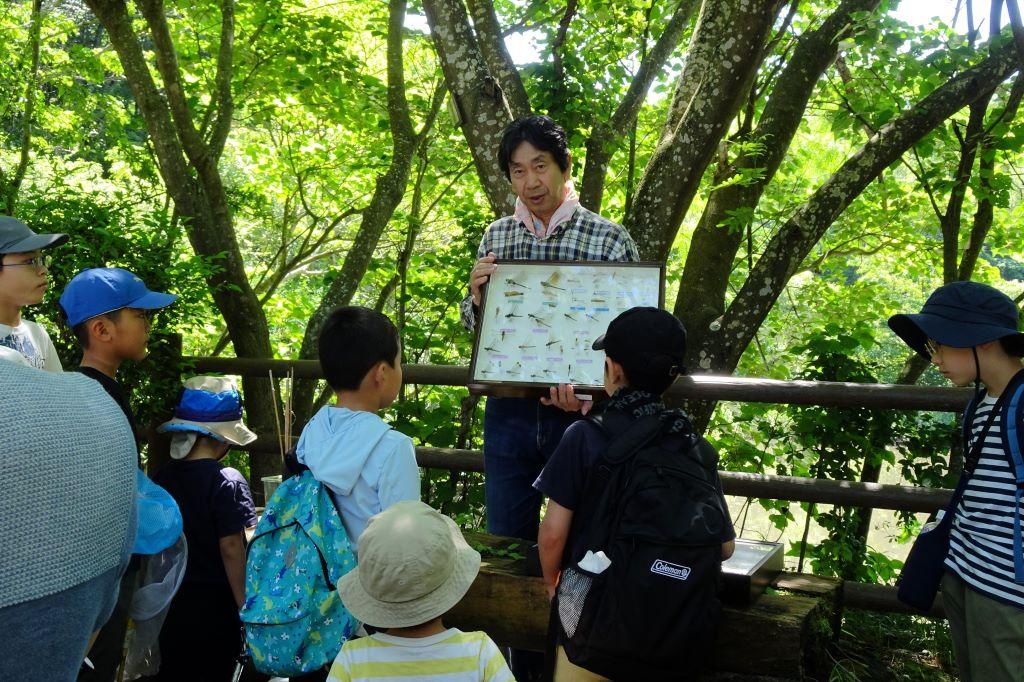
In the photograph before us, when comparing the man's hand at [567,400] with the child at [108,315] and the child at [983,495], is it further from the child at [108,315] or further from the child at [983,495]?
the child at [108,315]

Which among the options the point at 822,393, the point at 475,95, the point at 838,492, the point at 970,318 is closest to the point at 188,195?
the point at 475,95

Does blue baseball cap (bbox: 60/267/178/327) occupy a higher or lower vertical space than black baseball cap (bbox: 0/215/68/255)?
lower

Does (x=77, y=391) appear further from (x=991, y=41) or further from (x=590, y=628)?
(x=991, y=41)

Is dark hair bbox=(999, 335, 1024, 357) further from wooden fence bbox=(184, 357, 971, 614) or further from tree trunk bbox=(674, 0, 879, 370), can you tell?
tree trunk bbox=(674, 0, 879, 370)

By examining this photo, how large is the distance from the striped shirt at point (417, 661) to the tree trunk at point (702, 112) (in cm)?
252

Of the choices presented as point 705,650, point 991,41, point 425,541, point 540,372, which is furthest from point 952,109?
point 425,541

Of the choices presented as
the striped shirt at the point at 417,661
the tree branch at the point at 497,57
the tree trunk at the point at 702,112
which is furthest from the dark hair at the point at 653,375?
the tree branch at the point at 497,57

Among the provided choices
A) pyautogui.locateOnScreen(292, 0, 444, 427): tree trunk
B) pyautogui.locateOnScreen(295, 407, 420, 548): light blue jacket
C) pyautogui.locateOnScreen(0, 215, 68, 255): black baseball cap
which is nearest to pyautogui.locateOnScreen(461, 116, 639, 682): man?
pyautogui.locateOnScreen(295, 407, 420, 548): light blue jacket

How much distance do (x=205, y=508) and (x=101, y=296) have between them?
2.69 feet

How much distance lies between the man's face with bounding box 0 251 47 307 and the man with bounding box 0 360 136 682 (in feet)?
5.26

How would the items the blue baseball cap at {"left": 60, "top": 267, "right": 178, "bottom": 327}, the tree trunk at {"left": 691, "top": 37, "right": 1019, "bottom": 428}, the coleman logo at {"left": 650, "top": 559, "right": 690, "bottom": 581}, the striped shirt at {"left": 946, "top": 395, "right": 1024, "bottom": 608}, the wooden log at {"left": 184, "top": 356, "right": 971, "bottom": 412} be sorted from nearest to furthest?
the coleman logo at {"left": 650, "top": 559, "right": 690, "bottom": 581}, the striped shirt at {"left": 946, "top": 395, "right": 1024, "bottom": 608}, the blue baseball cap at {"left": 60, "top": 267, "right": 178, "bottom": 327}, the wooden log at {"left": 184, "top": 356, "right": 971, "bottom": 412}, the tree trunk at {"left": 691, "top": 37, "right": 1019, "bottom": 428}

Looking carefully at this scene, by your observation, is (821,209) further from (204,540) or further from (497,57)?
(204,540)

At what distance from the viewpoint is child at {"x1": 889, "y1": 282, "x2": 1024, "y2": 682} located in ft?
7.75

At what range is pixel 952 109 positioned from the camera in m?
4.73
